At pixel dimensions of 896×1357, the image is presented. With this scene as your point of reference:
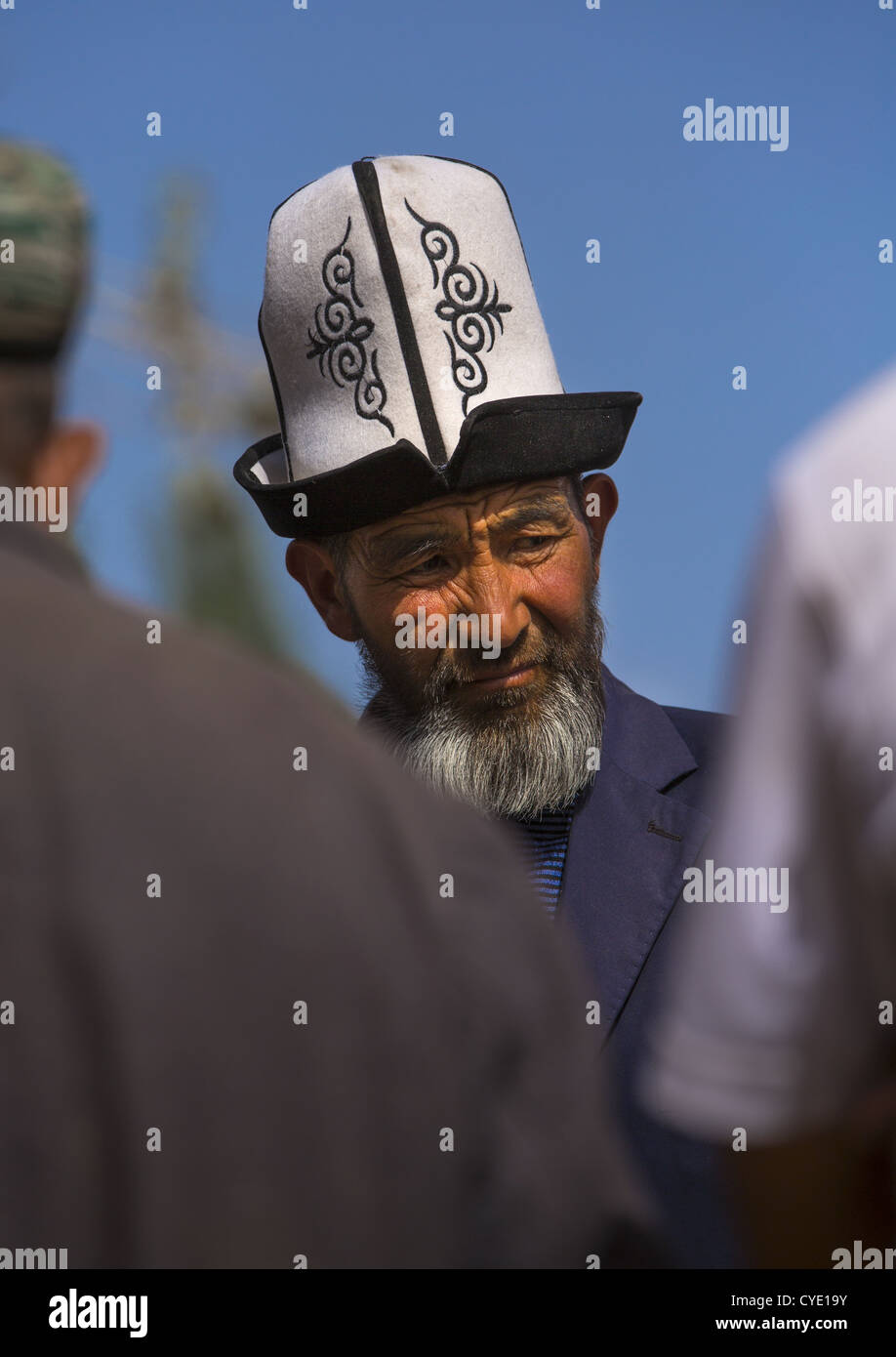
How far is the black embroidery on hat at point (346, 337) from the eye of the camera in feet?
10.9

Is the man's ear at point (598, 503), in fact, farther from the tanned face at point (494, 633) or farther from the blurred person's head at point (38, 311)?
the blurred person's head at point (38, 311)

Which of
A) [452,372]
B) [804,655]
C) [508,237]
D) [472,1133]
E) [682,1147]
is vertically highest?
[508,237]

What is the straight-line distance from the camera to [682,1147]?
2.67 metres

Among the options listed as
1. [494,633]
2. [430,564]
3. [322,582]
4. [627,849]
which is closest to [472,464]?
[430,564]

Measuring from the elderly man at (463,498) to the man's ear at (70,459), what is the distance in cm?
164

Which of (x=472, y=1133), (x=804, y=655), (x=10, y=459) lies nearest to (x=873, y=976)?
(x=804, y=655)

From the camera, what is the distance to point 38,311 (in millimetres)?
1540

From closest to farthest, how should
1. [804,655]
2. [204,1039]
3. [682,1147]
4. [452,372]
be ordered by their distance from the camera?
[804,655]
[204,1039]
[682,1147]
[452,372]

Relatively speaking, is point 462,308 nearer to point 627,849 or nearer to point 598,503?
point 598,503

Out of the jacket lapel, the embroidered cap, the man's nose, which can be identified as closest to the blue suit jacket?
the jacket lapel

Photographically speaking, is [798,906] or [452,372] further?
[452,372]

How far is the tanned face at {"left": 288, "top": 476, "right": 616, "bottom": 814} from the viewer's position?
10.8 feet

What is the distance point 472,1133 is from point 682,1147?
4.54ft

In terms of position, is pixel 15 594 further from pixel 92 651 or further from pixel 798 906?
pixel 798 906
